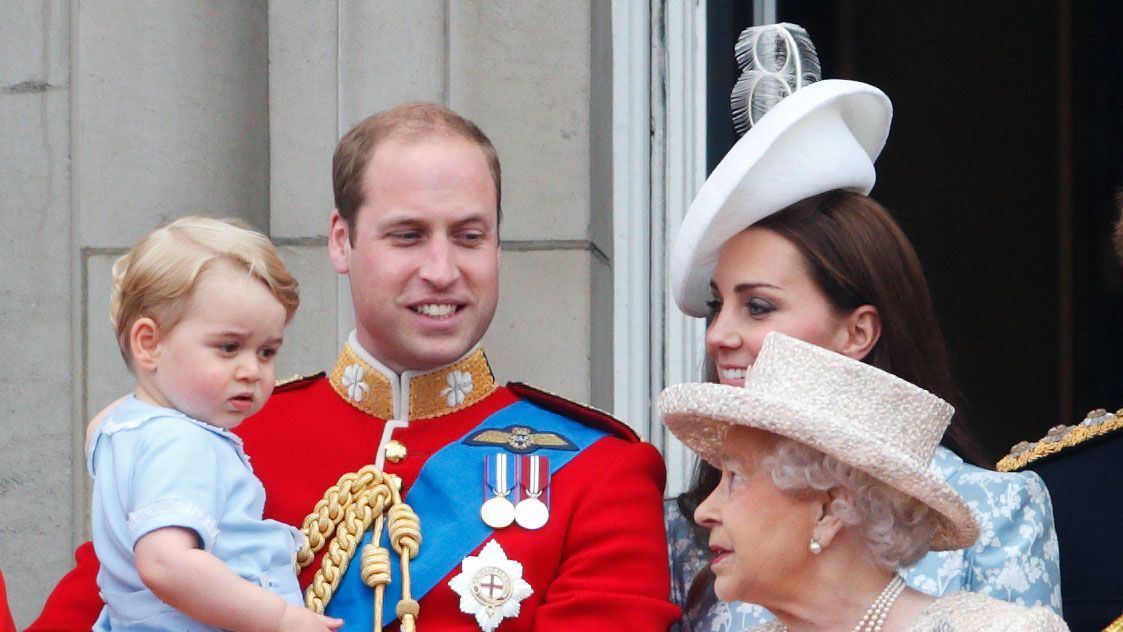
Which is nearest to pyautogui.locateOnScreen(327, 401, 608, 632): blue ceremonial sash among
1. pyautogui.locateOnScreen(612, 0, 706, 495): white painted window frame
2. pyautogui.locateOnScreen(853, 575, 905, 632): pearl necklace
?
pyautogui.locateOnScreen(853, 575, 905, 632): pearl necklace

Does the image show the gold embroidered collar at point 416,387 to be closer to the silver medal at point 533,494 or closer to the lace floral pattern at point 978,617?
the silver medal at point 533,494

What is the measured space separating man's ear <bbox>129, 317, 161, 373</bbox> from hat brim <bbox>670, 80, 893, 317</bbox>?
93 centimetres

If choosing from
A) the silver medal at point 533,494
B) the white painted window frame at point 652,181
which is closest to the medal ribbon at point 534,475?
the silver medal at point 533,494

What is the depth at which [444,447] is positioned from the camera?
10.9 feet

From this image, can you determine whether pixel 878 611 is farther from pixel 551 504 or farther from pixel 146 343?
pixel 146 343

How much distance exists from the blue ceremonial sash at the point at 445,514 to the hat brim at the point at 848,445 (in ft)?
2.08

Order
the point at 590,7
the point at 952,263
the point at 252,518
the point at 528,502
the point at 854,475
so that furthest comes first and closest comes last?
the point at 952,263
the point at 590,7
the point at 528,502
the point at 252,518
the point at 854,475

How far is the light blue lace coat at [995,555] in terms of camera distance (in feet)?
10.0

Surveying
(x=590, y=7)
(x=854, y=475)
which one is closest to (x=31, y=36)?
(x=590, y=7)

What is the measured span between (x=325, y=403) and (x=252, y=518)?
21.3 inches

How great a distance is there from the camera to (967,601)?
8.45 ft

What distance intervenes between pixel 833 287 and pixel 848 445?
663 millimetres

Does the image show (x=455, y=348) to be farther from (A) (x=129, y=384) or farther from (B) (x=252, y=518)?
(A) (x=129, y=384)

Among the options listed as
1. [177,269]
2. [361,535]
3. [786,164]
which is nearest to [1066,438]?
[786,164]
